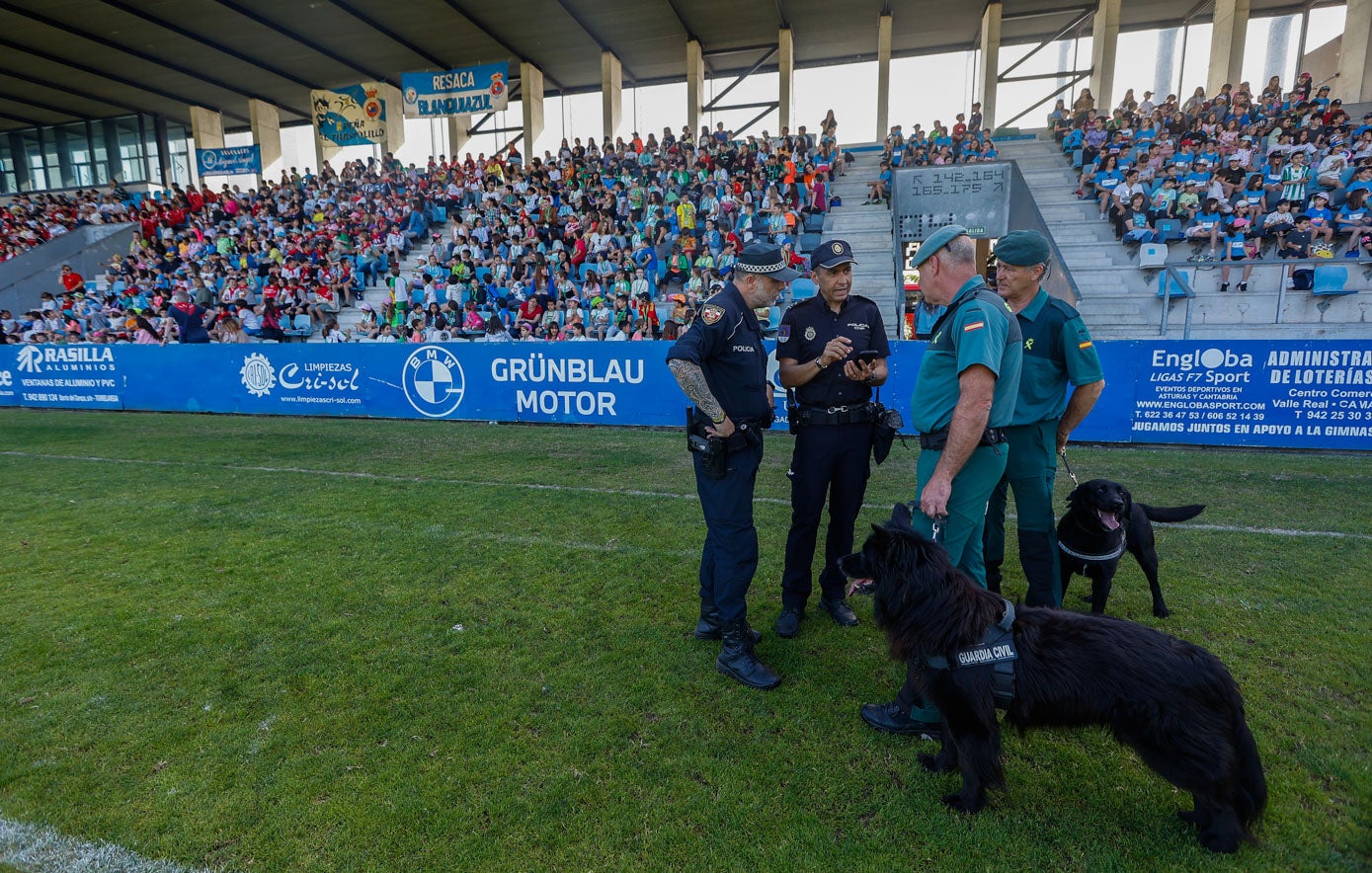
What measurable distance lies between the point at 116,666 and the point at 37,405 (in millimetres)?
16016

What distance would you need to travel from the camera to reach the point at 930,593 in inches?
94.4

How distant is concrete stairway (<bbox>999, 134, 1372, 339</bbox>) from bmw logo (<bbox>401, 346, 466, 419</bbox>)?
38.6 ft

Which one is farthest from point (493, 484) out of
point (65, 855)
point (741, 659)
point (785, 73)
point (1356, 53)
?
point (1356, 53)

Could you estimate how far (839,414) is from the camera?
12.1 feet

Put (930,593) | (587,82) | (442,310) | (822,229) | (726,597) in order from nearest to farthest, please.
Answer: (930,593), (726,597), (442,310), (822,229), (587,82)

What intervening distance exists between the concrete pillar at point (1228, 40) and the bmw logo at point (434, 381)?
23.9 m

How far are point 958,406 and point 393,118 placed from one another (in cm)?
3103

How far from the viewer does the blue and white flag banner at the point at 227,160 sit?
89.0 ft

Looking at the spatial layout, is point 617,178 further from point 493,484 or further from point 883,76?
point 493,484

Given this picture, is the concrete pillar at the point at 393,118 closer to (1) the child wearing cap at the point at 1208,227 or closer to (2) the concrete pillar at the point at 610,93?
(2) the concrete pillar at the point at 610,93

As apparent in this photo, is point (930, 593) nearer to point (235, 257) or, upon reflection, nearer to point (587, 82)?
point (235, 257)

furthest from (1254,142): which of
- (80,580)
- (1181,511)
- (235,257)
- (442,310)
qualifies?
(235,257)

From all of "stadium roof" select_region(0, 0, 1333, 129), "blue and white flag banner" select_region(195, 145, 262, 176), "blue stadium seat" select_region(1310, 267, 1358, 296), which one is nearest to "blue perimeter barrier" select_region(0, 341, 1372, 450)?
"blue stadium seat" select_region(1310, 267, 1358, 296)

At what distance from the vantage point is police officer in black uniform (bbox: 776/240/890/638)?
371 cm
